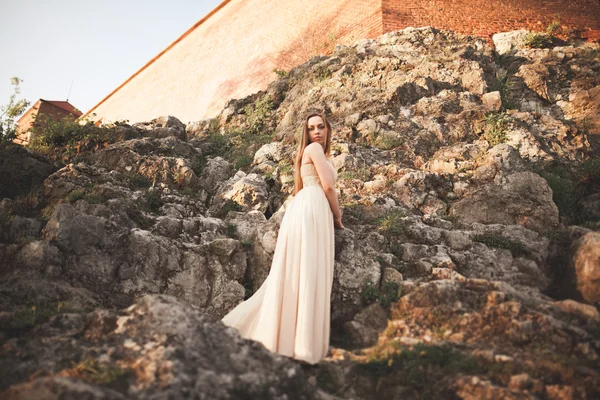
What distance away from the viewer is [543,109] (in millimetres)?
8344

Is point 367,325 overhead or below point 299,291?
below

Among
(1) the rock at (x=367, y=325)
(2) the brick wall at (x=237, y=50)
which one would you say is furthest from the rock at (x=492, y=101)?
(1) the rock at (x=367, y=325)

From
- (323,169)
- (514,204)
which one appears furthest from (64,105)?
(514,204)

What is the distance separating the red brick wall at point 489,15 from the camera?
1134cm

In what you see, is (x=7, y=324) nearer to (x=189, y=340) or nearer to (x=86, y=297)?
(x=86, y=297)

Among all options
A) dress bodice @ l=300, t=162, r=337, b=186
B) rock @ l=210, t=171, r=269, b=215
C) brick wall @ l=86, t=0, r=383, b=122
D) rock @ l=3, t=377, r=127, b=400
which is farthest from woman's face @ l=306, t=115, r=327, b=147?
brick wall @ l=86, t=0, r=383, b=122

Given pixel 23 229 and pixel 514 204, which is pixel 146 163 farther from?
pixel 514 204

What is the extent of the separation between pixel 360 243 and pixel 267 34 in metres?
13.5

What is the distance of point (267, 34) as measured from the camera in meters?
15.2

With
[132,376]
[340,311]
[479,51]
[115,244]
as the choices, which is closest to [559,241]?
[340,311]

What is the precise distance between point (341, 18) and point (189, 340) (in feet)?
42.4

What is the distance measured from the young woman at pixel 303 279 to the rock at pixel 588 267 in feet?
8.68

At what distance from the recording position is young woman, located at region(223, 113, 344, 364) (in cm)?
336

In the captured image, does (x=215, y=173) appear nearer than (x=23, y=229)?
No
